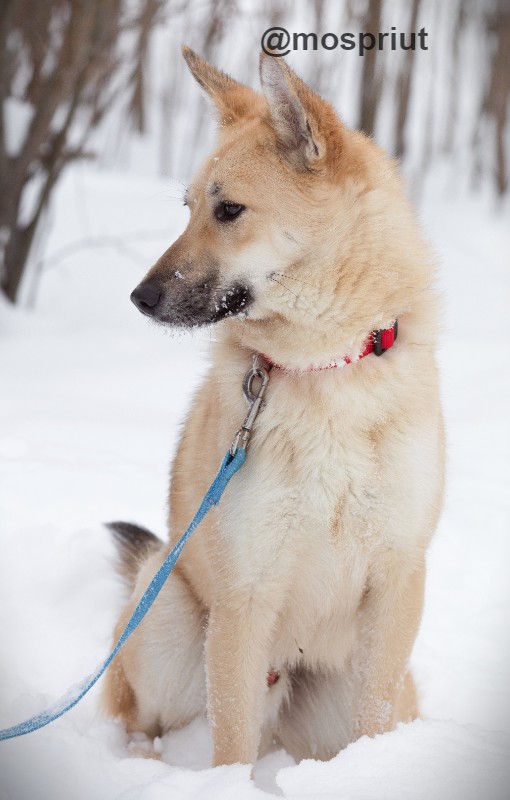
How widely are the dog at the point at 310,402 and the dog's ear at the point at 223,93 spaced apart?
8.0 inches

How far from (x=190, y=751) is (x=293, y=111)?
1.93m

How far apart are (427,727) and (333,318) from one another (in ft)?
3.44

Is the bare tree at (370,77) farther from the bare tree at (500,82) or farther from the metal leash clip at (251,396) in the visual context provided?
the metal leash clip at (251,396)

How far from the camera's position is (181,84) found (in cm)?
1330

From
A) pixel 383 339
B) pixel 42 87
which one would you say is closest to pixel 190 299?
pixel 383 339

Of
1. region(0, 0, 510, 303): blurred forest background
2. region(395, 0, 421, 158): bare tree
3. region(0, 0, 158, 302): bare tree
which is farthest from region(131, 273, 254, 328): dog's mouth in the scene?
region(395, 0, 421, 158): bare tree

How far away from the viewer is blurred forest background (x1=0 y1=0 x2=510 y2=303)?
261 inches

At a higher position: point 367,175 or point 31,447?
point 367,175

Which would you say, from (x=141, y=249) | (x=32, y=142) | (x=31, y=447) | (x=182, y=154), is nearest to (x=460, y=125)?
(x=182, y=154)

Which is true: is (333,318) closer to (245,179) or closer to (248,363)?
(248,363)

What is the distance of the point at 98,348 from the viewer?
680 centimetres

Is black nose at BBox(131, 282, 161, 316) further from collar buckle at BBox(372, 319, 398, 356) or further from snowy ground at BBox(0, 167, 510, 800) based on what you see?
snowy ground at BBox(0, 167, 510, 800)

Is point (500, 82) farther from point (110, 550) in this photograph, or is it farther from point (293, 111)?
point (293, 111)

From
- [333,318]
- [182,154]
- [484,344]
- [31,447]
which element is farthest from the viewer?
[182,154]
